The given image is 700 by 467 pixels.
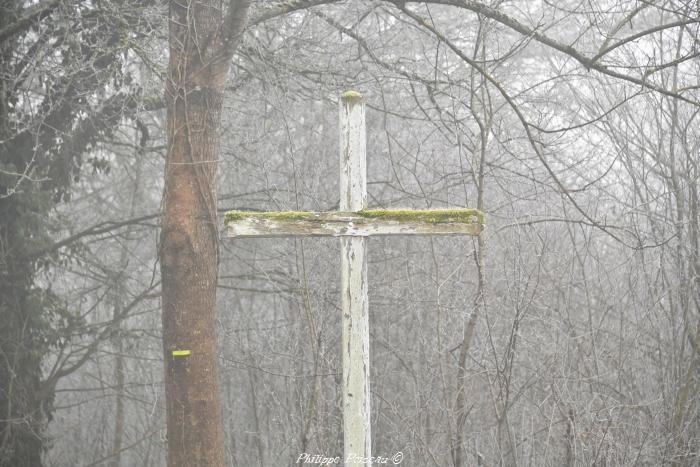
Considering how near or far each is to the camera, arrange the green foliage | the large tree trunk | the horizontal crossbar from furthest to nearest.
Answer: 1. the green foliage
2. the large tree trunk
3. the horizontal crossbar

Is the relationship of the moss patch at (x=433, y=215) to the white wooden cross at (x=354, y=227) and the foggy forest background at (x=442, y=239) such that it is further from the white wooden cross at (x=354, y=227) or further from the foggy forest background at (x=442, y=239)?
the foggy forest background at (x=442, y=239)

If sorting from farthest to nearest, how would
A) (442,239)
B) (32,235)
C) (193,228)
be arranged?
(442,239), (32,235), (193,228)

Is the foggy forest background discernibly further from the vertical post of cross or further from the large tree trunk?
the vertical post of cross

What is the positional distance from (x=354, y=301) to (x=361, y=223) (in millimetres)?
399

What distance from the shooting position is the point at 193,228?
4992 mm

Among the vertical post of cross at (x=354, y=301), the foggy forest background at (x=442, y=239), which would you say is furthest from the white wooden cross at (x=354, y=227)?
the foggy forest background at (x=442, y=239)

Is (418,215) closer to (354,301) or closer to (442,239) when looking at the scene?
(354,301)

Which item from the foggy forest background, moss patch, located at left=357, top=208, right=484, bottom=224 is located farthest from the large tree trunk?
moss patch, located at left=357, top=208, right=484, bottom=224

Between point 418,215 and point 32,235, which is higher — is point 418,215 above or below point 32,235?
below

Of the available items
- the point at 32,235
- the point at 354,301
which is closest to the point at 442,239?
the point at 32,235

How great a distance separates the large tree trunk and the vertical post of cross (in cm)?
161

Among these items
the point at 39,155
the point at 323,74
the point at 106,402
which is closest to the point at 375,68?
the point at 323,74

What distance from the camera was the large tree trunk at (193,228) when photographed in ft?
16.1

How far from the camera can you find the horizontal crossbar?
12.0 feet
